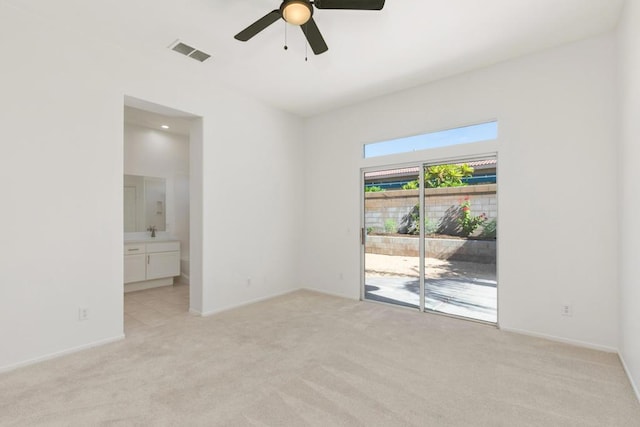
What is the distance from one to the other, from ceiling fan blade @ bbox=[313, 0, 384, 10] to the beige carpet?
274 centimetres

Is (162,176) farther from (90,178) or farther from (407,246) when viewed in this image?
(407,246)

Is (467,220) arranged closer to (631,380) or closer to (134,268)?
(631,380)

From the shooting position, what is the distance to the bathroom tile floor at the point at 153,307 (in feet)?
12.0

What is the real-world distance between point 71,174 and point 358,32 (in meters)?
3.07

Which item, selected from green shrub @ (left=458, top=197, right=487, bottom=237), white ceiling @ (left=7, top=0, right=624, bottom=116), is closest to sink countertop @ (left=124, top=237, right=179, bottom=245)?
white ceiling @ (left=7, top=0, right=624, bottom=116)

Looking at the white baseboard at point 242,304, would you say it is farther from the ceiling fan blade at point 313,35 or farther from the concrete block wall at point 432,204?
the ceiling fan blade at point 313,35

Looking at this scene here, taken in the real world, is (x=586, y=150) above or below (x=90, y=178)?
above

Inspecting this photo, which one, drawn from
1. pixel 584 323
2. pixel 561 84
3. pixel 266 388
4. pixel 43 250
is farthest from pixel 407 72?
pixel 43 250

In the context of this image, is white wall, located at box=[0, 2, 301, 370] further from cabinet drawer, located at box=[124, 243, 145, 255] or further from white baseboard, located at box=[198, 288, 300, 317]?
cabinet drawer, located at box=[124, 243, 145, 255]

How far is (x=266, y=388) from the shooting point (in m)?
2.31

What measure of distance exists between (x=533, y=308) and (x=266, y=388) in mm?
2912

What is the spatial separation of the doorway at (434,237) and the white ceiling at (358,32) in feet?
4.14

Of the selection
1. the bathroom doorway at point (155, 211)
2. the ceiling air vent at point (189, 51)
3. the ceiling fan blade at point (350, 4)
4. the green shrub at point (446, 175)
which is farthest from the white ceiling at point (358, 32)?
the bathroom doorway at point (155, 211)

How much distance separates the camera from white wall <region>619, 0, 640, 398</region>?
7.34 ft
